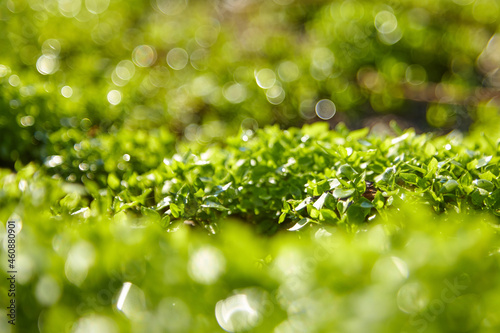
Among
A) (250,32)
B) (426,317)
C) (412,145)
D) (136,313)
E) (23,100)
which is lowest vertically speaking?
(250,32)

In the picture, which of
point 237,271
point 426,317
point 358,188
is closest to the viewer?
point 426,317

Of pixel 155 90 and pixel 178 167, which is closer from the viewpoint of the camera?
pixel 178 167

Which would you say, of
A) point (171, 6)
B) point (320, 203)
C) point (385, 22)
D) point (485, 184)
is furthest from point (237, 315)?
point (171, 6)

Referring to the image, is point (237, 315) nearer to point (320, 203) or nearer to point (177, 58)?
point (320, 203)

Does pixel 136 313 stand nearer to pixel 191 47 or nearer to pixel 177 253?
pixel 177 253

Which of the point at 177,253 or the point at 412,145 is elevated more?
the point at 177,253

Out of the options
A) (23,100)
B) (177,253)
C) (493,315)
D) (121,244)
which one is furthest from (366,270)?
(23,100)

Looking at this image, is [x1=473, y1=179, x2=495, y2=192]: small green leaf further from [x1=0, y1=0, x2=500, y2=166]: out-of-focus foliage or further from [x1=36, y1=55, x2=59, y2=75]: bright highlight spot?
[x1=36, y1=55, x2=59, y2=75]: bright highlight spot

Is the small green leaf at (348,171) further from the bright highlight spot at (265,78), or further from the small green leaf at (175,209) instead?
the bright highlight spot at (265,78)
